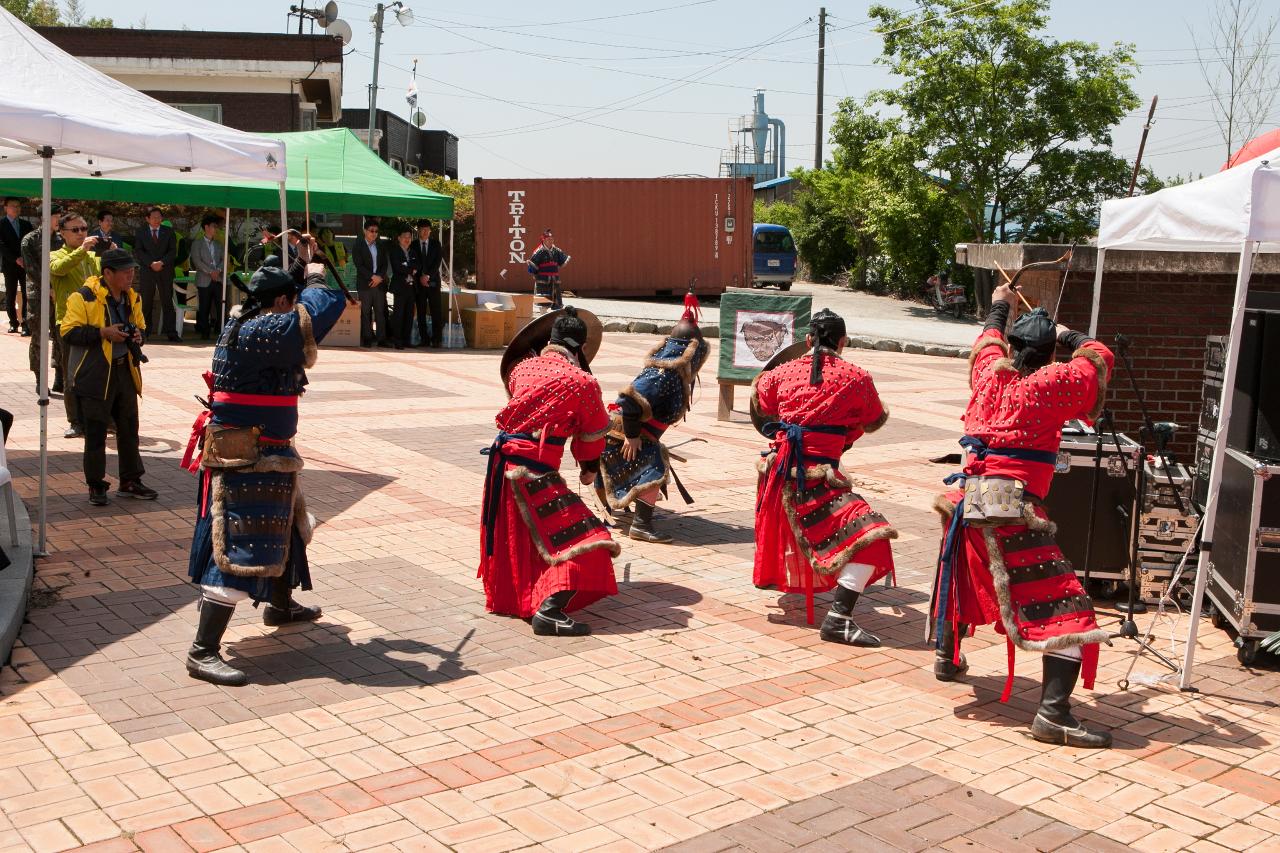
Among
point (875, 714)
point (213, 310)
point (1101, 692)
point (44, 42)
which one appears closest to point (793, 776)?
point (875, 714)

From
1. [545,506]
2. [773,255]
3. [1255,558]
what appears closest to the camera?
[1255,558]

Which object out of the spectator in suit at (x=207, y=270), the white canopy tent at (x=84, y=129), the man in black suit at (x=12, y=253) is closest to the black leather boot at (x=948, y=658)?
the white canopy tent at (x=84, y=129)

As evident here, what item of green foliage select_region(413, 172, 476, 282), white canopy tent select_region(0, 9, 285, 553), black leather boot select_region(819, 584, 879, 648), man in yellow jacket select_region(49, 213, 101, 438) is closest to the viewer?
black leather boot select_region(819, 584, 879, 648)

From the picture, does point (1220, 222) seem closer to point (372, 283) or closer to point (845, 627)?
point (845, 627)

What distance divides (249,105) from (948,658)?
26326 millimetres

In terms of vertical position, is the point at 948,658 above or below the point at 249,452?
below

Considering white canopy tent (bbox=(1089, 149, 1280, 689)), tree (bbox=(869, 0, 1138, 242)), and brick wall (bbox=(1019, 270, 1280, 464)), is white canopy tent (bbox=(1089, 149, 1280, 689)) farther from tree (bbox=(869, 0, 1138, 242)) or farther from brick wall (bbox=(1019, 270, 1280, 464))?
tree (bbox=(869, 0, 1138, 242))

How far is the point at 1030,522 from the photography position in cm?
527

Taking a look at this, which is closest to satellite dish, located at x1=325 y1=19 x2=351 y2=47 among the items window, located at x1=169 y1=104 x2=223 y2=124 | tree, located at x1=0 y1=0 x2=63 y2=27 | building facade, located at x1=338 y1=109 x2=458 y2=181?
window, located at x1=169 y1=104 x2=223 y2=124

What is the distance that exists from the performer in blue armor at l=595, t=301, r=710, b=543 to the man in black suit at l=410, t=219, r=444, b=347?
1133cm

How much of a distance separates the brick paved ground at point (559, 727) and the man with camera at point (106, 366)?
1.59 ft

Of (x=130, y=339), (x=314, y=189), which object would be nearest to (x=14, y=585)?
(x=130, y=339)

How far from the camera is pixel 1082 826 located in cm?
446

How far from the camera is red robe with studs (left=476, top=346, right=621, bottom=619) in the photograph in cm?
636
